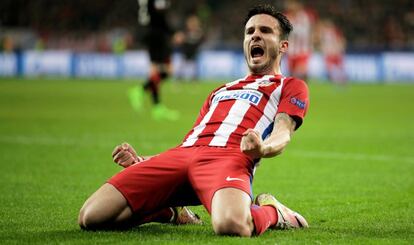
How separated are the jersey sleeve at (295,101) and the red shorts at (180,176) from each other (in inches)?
16.4

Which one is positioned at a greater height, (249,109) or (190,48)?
(249,109)

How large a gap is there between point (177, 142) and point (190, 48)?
67.9 feet

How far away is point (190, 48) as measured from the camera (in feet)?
109

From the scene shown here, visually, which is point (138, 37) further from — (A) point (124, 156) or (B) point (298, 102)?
(B) point (298, 102)

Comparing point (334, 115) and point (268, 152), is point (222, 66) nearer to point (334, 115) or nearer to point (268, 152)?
point (334, 115)

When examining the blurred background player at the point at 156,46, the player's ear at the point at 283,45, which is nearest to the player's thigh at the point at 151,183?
the player's ear at the point at 283,45

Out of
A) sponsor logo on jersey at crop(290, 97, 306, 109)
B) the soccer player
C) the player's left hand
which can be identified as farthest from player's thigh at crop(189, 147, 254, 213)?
sponsor logo on jersey at crop(290, 97, 306, 109)

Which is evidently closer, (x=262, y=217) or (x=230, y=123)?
(x=262, y=217)

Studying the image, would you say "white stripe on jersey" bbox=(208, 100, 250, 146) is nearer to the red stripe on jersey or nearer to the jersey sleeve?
the red stripe on jersey

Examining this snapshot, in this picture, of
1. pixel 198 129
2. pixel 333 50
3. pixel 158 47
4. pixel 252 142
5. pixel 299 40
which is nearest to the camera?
pixel 252 142

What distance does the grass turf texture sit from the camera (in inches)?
230

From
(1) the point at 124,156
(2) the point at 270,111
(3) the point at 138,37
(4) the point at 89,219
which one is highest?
(2) the point at 270,111

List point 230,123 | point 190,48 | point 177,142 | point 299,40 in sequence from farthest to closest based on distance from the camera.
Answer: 1. point 190,48
2. point 299,40
3. point 177,142
4. point 230,123

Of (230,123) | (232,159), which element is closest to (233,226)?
(232,159)
